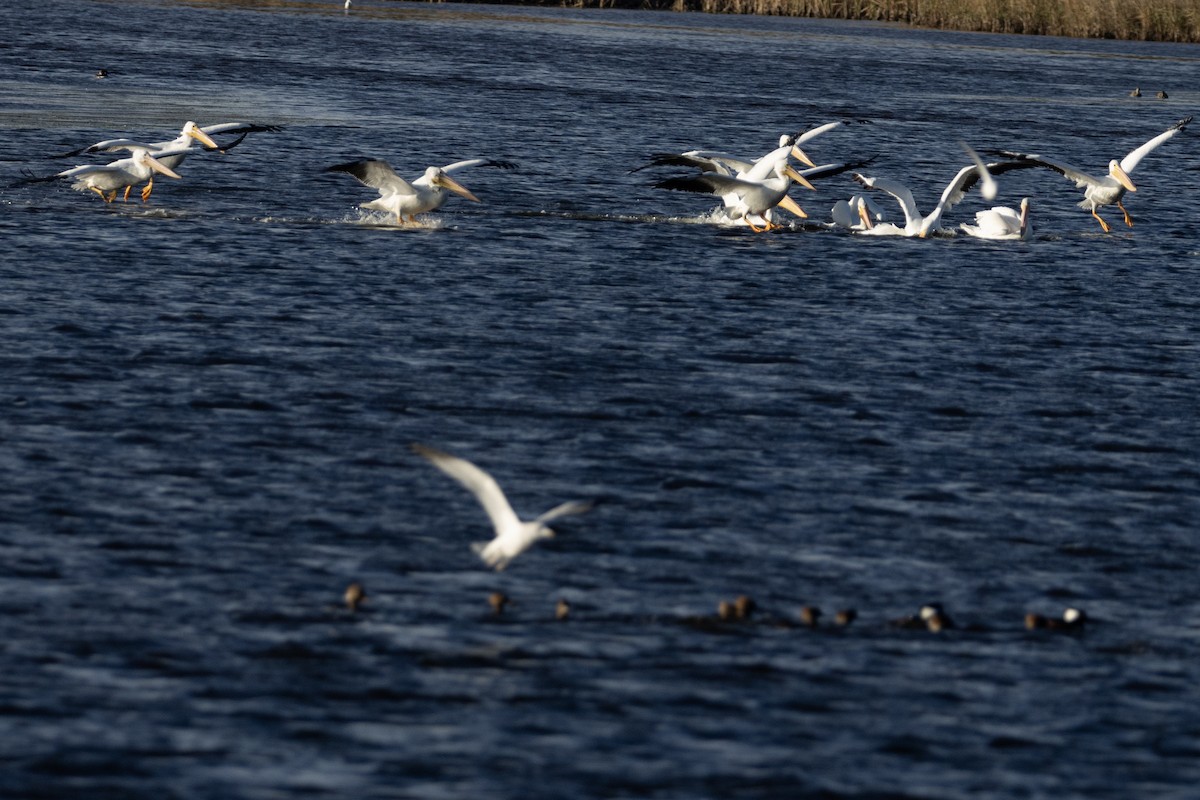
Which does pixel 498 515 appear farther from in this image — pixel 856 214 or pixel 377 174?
pixel 856 214

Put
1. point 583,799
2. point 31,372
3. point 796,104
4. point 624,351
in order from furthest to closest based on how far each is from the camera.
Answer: point 796,104 < point 624,351 < point 31,372 < point 583,799

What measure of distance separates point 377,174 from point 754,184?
407cm

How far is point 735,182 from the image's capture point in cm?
2075

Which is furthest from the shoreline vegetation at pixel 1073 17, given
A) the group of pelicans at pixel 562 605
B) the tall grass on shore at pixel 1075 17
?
the group of pelicans at pixel 562 605

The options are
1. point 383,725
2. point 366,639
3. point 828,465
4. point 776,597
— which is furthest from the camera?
point 828,465

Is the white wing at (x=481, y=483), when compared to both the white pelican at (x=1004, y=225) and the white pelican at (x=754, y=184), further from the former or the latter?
the white pelican at (x=1004, y=225)

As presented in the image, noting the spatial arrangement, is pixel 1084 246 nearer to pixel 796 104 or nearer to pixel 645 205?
pixel 645 205

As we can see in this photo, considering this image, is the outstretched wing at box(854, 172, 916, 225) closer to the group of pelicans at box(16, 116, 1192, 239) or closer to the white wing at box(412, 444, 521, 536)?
the group of pelicans at box(16, 116, 1192, 239)

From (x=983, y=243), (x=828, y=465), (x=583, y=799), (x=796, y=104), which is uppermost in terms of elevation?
(x=796, y=104)

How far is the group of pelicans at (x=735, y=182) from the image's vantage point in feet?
66.2

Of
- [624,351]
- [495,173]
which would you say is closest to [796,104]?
[495,173]

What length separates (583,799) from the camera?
23.2 ft

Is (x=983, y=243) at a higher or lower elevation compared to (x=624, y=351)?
higher

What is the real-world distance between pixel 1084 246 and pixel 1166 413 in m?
8.77
